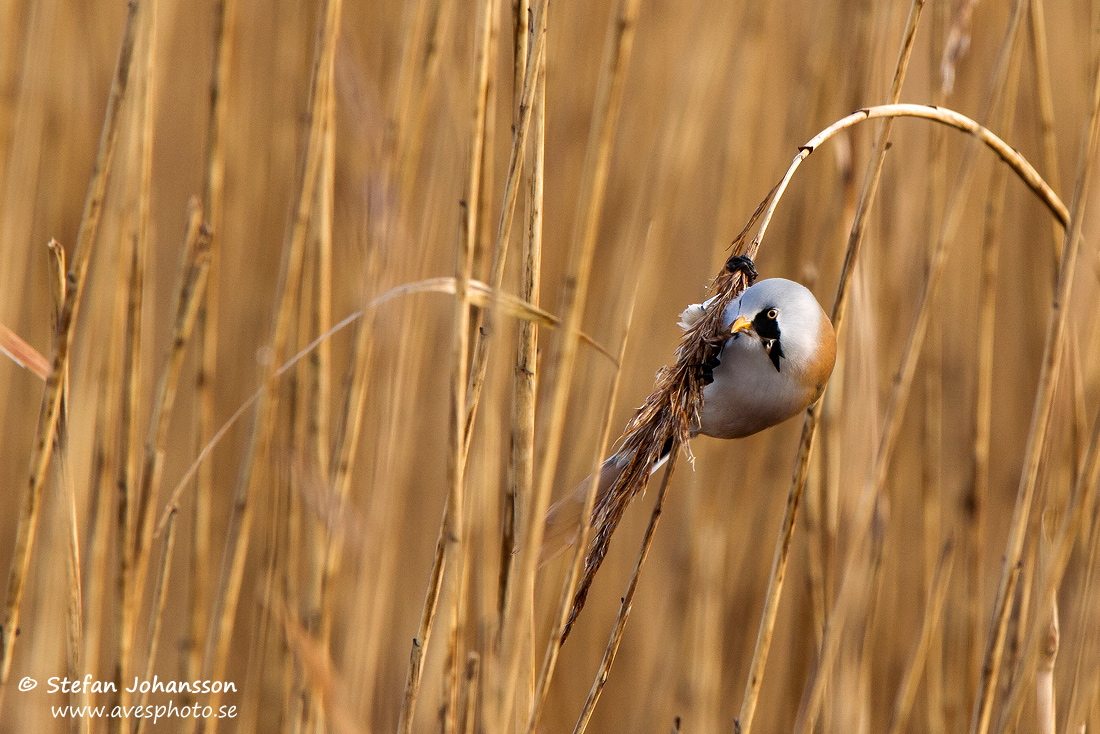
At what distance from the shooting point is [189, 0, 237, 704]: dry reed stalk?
0.73m

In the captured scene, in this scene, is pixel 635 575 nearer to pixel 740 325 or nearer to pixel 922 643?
pixel 740 325

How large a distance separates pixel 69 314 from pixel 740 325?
18.0 inches

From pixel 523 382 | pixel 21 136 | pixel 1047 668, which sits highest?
pixel 21 136

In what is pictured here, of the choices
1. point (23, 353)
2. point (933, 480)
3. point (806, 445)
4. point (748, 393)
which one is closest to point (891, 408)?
point (806, 445)

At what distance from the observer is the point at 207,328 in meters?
0.82

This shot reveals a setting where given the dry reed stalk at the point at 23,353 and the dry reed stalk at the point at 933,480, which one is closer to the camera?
the dry reed stalk at the point at 23,353

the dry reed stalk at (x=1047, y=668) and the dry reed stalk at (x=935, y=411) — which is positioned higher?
the dry reed stalk at (x=935, y=411)

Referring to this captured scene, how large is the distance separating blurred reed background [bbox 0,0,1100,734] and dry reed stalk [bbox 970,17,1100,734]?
0.04 feet

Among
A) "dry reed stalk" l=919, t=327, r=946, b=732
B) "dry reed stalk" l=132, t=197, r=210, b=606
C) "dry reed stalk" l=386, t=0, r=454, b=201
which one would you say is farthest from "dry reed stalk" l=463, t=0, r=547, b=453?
"dry reed stalk" l=919, t=327, r=946, b=732

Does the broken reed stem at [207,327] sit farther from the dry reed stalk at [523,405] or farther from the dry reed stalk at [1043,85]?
the dry reed stalk at [1043,85]

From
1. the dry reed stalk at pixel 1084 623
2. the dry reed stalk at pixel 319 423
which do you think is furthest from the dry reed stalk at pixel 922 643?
the dry reed stalk at pixel 319 423

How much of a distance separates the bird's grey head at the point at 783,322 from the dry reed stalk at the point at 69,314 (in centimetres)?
43

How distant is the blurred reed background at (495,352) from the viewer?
609mm

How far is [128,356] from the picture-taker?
668 mm
